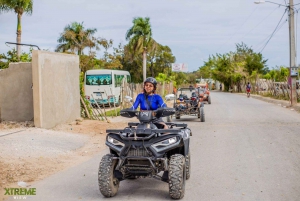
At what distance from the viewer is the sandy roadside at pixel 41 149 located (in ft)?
30.7

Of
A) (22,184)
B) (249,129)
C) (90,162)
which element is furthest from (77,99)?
(22,184)

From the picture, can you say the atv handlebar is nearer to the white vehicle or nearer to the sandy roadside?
the sandy roadside

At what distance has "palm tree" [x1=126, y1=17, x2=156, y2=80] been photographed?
181 feet

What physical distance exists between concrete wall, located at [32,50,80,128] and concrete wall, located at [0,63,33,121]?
78 cm

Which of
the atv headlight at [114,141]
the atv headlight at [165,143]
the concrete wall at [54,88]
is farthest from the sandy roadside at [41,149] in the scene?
the atv headlight at [165,143]

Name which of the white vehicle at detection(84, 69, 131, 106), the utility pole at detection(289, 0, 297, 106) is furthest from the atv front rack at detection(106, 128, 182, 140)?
the white vehicle at detection(84, 69, 131, 106)

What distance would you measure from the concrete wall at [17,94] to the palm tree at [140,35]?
129ft

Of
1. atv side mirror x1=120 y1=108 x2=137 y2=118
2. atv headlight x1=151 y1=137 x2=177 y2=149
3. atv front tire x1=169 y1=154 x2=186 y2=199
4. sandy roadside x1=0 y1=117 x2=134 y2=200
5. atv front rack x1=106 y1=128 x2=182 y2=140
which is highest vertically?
atv side mirror x1=120 y1=108 x2=137 y2=118

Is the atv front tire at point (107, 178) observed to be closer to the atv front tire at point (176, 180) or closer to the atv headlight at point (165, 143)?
the atv headlight at point (165, 143)

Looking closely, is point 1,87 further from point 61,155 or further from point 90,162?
point 90,162

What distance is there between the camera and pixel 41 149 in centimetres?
1198

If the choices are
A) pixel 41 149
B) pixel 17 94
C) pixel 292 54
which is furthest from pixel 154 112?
pixel 292 54

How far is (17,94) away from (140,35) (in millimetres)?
40610

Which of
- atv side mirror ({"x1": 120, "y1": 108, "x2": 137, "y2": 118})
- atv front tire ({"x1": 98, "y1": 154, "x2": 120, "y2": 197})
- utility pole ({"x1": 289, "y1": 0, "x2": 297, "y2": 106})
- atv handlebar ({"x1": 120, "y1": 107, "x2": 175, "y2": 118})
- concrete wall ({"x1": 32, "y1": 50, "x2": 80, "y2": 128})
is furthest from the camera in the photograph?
utility pole ({"x1": 289, "y1": 0, "x2": 297, "y2": 106})
